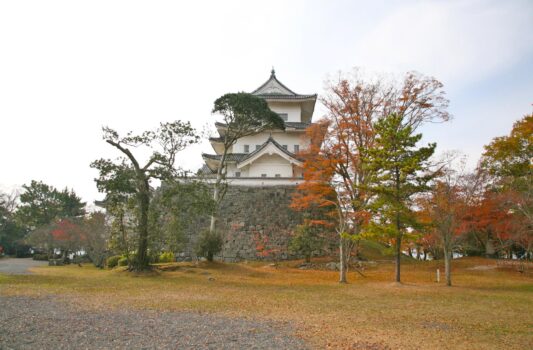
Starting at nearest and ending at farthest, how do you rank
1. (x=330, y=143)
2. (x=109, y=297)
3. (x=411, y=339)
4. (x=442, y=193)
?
1. (x=411, y=339)
2. (x=109, y=297)
3. (x=442, y=193)
4. (x=330, y=143)

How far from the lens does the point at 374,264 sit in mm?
21625

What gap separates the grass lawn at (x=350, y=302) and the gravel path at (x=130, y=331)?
26.4 inches

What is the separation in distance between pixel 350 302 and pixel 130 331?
19.3 ft

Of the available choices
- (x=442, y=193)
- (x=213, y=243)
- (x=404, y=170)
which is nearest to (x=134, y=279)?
(x=213, y=243)

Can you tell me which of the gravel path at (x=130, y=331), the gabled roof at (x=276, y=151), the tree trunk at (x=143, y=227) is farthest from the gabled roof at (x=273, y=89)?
the gravel path at (x=130, y=331)

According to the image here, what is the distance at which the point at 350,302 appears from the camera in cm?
998

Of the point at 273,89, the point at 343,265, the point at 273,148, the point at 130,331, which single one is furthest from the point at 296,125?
the point at 130,331

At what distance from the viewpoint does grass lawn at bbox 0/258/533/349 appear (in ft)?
20.6

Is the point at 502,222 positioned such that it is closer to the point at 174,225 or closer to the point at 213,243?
the point at 213,243

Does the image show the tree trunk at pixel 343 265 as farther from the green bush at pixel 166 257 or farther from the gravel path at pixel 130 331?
the green bush at pixel 166 257

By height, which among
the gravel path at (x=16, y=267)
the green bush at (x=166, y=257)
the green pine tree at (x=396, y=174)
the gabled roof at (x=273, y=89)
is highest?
the gabled roof at (x=273, y=89)

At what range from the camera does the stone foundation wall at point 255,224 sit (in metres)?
23.1

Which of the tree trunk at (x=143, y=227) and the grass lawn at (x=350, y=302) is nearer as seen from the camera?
the grass lawn at (x=350, y=302)

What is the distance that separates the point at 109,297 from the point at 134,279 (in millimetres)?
4949
